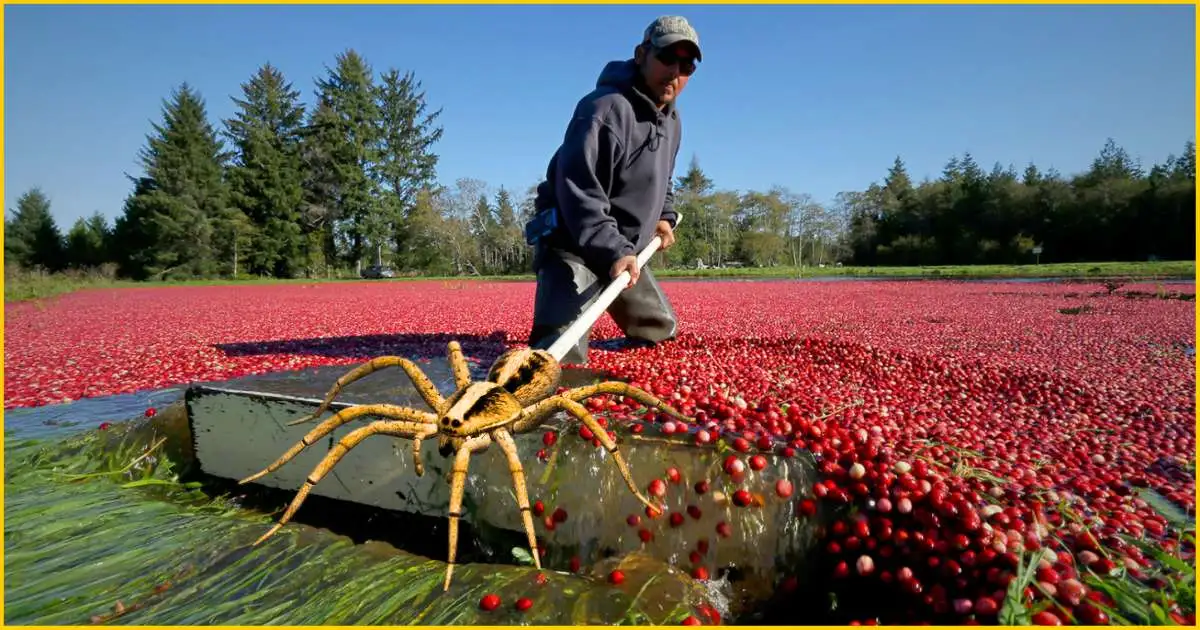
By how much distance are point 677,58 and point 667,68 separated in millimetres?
80

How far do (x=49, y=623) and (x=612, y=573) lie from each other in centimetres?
155

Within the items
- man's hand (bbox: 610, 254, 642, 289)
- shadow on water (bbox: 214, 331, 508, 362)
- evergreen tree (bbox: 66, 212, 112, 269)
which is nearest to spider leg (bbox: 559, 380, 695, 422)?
man's hand (bbox: 610, 254, 642, 289)

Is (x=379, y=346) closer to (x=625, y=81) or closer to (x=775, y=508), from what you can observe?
(x=625, y=81)

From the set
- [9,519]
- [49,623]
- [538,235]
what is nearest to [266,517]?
[49,623]

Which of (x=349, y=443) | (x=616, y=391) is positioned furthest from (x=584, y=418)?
(x=349, y=443)

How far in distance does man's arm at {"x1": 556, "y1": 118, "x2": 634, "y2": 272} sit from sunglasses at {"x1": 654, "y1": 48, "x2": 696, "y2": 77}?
1.72 ft

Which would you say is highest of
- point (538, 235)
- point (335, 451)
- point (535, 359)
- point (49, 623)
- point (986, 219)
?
point (986, 219)

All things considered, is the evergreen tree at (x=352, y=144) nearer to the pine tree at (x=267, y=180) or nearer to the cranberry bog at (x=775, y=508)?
the pine tree at (x=267, y=180)

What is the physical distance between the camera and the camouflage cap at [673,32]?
10.2 ft

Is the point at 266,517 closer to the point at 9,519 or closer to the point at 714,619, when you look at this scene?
the point at 9,519

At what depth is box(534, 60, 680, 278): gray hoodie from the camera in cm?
313

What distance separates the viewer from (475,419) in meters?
1.47

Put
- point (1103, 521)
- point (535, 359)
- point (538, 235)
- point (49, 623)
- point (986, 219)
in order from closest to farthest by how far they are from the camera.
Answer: point (49, 623)
point (1103, 521)
point (535, 359)
point (538, 235)
point (986, 219)

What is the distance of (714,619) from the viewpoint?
157cm
